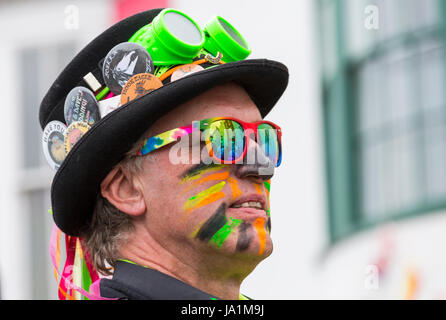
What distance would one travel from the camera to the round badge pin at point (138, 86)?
12.2 feet

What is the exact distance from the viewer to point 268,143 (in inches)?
150

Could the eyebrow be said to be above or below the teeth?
above

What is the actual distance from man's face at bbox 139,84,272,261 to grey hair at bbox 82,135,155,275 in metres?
0.05

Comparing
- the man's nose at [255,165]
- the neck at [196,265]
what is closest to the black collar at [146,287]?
the neck at [196,265]

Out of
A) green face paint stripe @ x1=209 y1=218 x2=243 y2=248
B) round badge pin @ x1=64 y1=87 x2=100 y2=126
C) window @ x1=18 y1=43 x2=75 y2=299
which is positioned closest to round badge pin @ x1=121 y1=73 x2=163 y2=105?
round badge pin @ x1=64 y1=87 x2=100 y2=126

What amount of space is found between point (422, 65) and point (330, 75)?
4.40 feet

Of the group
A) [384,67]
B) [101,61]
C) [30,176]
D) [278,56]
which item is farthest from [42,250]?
[101,61]

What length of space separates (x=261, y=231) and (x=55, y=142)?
818mm

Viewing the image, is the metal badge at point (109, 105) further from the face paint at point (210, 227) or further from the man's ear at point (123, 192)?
the face paint at point (210, 227)

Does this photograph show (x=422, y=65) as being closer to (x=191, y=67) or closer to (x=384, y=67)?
(x=384, y=67)

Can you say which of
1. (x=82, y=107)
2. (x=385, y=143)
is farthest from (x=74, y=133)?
(x=385, y=143)

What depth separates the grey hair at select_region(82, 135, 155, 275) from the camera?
3.76 metres

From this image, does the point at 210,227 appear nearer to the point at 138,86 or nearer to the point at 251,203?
the point at 251,203

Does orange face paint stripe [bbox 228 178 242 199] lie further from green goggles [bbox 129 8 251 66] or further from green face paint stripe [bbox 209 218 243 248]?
green goggles [bbox 129 8 251 66]
